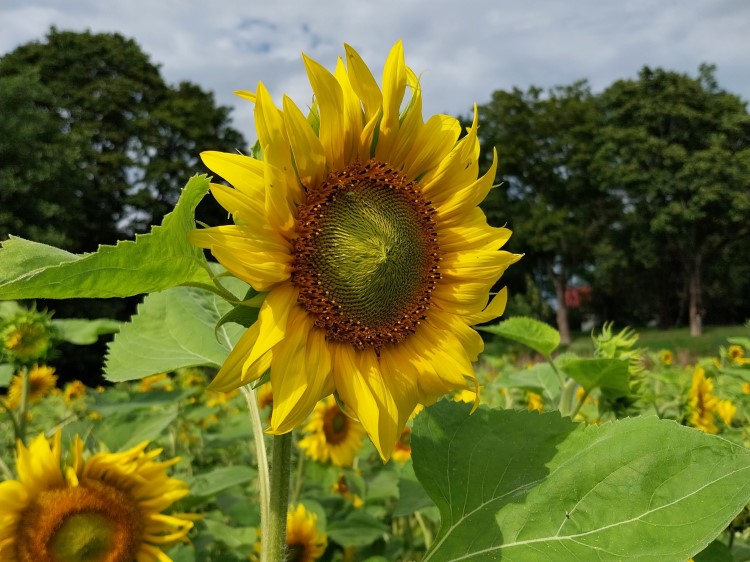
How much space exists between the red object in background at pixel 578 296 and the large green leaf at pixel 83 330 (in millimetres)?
33343

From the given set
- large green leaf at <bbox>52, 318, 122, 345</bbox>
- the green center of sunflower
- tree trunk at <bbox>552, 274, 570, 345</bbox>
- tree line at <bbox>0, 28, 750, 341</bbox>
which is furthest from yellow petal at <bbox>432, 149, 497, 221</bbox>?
tree trunk at <bbox>552, 274, 570, 345</bbox>

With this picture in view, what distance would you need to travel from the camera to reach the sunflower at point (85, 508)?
1.16 m

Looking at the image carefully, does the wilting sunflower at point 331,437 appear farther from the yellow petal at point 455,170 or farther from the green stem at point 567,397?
the yellow petal at point 455,170

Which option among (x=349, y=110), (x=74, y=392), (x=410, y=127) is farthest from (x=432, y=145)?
(x=74, y=392)

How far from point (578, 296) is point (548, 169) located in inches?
293

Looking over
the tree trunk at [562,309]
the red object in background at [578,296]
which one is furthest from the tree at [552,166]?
the red object in background at [578,296]

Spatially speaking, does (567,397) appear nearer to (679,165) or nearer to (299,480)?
(299,480)

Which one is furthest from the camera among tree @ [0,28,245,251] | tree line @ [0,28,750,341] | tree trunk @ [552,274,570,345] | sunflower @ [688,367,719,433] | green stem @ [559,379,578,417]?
tree trunk @ [552,274,570,345]

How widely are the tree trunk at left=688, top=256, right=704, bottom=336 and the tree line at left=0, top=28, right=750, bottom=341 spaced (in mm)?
54

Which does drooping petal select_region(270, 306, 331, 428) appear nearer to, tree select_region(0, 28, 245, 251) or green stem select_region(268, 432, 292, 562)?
green stem select_region(268, 432, 292, 562)

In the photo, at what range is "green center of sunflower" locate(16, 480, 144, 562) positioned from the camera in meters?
1.16

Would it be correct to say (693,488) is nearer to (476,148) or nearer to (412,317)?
(412,317)

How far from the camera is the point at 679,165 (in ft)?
88.1

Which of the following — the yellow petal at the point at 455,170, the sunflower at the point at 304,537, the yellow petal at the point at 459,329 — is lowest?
the sunflower at the point at 304,537
